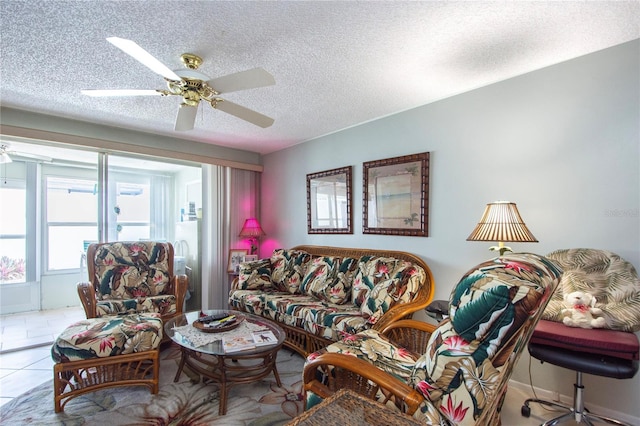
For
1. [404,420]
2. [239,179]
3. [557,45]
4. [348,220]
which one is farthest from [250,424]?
[239,179]

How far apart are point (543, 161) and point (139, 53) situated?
264 cm

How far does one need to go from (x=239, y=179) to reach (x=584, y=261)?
403 centimetres

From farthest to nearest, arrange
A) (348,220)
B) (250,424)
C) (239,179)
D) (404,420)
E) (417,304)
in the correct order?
(239,179) < (348,220) < (417,304) < (250,424) < (404,420)

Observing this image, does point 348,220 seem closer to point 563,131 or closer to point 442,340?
point 563,131

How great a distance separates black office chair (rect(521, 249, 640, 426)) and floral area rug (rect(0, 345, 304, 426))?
158 centimetres

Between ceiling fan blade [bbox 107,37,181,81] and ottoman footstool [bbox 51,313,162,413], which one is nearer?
ceiling fan blade [bbox 107,37,181,81]

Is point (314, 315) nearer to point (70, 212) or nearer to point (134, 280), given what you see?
point (134, 280)

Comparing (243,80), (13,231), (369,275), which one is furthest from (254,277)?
(13,231)

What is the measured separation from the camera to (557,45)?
6.24 feet

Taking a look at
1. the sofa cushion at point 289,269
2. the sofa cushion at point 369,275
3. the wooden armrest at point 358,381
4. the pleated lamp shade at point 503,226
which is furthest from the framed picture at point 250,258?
the pleated lamp shade at point 503,226

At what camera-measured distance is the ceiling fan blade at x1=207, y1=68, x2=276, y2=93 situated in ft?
5.56

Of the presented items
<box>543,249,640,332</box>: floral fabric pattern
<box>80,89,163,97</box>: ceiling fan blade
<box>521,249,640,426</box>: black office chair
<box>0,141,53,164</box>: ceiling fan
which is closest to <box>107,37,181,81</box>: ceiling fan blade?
<box>80,89,163,97</box>: ceiling fan blade

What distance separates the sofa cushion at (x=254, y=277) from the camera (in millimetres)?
3557

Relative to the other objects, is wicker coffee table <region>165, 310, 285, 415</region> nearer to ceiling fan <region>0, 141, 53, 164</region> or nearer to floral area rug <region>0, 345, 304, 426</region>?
floral area rug <region>0, 345, 304, 426</region>
